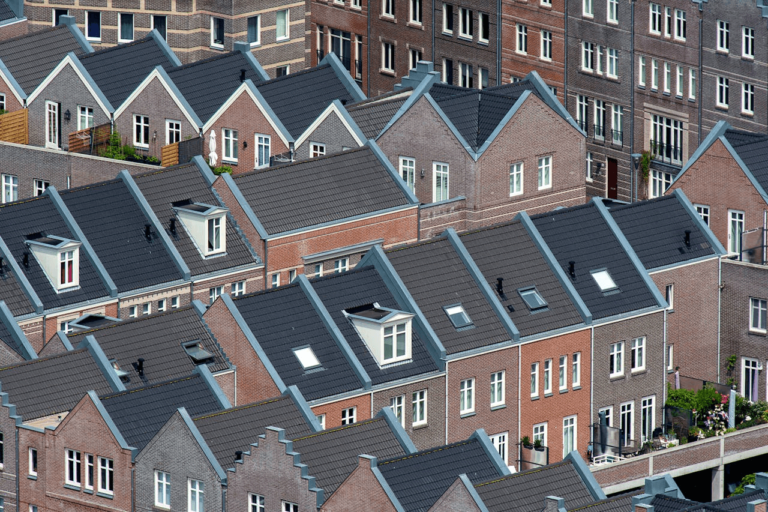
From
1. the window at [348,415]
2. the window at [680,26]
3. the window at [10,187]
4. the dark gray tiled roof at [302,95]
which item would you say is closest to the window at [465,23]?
the window at [680,26]

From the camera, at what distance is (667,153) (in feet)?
595

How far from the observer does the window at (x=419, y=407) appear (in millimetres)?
138500

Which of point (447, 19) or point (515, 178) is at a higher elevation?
point (447, 19)

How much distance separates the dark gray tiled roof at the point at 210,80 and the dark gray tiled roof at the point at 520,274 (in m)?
25.6

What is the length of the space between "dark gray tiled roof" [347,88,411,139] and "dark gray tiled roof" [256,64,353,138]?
11.7 ft

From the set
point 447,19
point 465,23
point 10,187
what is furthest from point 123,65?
point 447,19

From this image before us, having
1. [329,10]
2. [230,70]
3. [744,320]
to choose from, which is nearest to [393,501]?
[744,320]

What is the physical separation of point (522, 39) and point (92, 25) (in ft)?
94.1

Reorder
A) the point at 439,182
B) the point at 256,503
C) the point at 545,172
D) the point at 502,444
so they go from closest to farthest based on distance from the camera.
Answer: the point at 256,503 → the point at 502,444 → the point at 439,182 → the point at 545,172

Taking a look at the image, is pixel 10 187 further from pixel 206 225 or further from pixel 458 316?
pixel 458 316

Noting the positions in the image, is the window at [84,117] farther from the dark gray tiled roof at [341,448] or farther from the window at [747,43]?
the dark gray tiled roof at [341,448]

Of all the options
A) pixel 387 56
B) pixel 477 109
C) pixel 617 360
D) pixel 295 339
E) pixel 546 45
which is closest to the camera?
pixel 295 339

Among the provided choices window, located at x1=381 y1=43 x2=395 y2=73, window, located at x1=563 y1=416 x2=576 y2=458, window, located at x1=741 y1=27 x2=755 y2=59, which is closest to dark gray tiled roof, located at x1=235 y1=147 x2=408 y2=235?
window, located at x1=563 y1=416 x2=576 y2=458

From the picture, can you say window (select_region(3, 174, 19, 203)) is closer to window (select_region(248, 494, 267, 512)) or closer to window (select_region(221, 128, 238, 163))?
window (select_region(221, 128, 238, 163))
